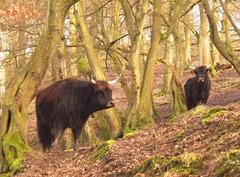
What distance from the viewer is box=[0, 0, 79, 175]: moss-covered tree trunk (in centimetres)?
1100

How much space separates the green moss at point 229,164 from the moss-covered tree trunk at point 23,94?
6040mm

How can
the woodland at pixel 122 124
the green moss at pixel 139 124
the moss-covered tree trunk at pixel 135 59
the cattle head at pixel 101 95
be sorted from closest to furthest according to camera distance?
the woodland at pixel 122 124 → the cattle head at pixel 101 95 → the green moss at pixel 139 124 → the moss-covered tree trunk at pixel 135 59

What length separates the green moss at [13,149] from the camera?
10.9 m

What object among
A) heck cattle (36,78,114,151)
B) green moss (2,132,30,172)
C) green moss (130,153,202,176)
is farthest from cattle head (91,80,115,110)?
green moss (130,153,202,176)

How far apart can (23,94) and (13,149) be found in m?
1.23

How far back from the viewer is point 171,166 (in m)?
6.62

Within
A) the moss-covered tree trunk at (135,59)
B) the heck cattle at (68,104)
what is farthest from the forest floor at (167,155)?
the moss-covered tree trunk at (135,59)

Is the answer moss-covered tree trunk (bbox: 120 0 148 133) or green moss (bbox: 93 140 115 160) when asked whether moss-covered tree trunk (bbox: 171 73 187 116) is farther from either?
green moss (bbox: 93 140 115 160)

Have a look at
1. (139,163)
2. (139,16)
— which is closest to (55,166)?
(139,163)

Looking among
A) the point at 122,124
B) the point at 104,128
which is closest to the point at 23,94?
the point at 122,124

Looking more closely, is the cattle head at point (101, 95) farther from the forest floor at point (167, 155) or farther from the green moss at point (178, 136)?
the green moss at point (178, 136)

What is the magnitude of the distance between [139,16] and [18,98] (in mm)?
7124

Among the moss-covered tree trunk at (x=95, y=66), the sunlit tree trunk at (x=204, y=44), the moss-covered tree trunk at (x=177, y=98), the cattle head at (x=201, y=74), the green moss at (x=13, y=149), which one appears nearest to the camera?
the green moss at (x=13, y=149)

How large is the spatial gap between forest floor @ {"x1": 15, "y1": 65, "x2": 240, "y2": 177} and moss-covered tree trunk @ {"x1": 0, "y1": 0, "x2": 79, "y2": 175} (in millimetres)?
513
